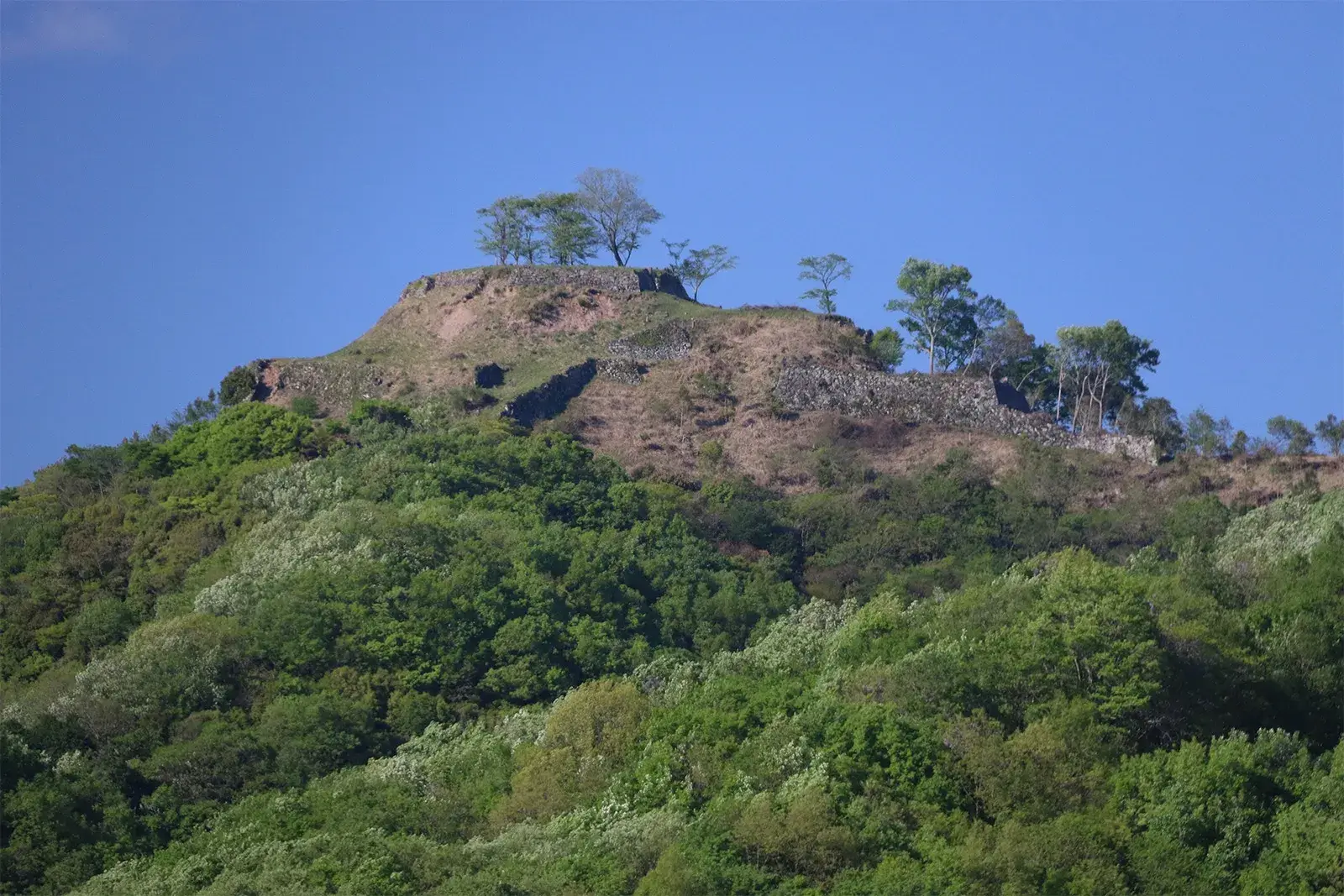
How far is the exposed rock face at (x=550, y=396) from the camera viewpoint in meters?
110

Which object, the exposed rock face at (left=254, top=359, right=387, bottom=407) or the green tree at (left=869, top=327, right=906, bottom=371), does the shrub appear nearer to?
the exposed rock face at (left=254, top=359, right=387, bottom=407)

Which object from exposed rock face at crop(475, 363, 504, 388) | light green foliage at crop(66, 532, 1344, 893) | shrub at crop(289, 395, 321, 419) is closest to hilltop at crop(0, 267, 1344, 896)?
light green foliage at crop(66, 532, 1344, 893)

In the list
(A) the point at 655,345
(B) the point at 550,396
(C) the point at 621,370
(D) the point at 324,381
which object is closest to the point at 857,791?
(B) the point at 550,396

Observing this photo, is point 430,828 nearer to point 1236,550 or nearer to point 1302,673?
point 1302,673

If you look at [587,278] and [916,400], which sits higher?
[587,278]

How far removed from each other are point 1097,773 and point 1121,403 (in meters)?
47.8

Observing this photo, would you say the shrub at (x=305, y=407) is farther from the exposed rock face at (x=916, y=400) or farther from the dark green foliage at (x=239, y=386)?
the exposed rock face at (x=916, y=400)

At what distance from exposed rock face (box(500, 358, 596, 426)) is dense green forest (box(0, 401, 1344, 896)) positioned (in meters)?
4.66

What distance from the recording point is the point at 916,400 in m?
113

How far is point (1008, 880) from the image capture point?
62.8 m

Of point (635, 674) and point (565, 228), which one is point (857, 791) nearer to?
point (635, 674)

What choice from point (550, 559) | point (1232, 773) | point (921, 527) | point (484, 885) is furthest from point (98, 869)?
point (921, 527)

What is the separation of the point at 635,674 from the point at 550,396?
3112 cm

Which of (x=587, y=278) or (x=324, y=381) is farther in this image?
(x=587, y=278)
